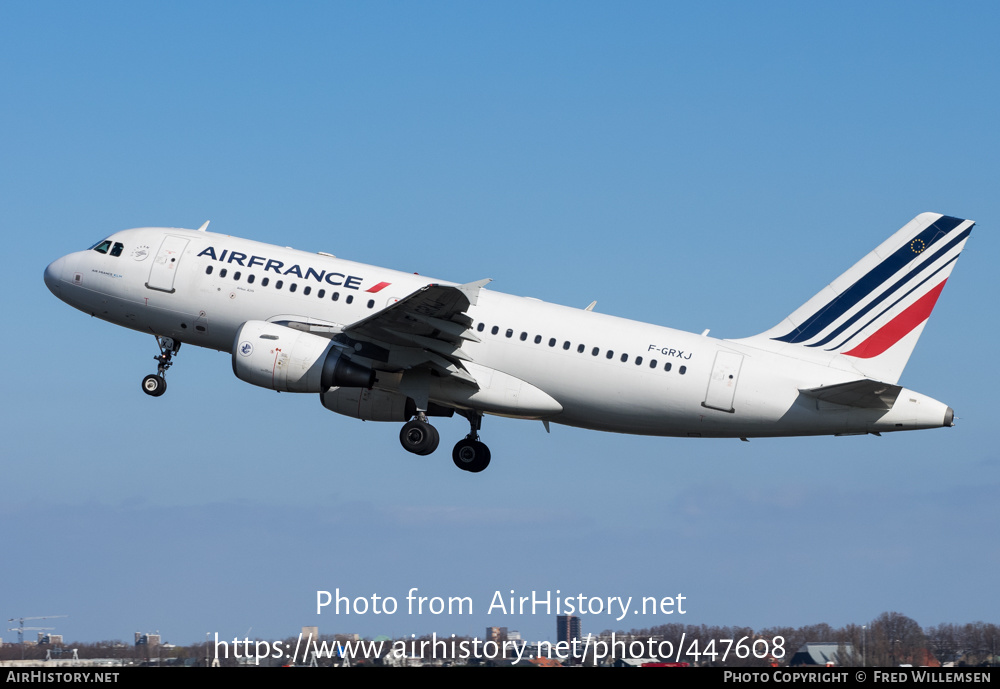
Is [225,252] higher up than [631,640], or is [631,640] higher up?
[225,252]

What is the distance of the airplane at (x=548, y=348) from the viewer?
3634cm

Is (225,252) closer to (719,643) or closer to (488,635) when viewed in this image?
(488,635)

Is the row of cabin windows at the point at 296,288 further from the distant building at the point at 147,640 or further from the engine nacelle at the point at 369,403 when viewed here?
the distant building at the point at 147,640

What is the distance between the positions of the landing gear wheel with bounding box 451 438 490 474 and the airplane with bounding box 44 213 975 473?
5.22 feet

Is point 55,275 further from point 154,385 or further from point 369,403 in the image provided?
point 369,403

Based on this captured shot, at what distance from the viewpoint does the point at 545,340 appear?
37.6 m

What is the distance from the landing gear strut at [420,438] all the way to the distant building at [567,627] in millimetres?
7977

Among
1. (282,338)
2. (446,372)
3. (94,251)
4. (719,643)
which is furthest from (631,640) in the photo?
(94,251)

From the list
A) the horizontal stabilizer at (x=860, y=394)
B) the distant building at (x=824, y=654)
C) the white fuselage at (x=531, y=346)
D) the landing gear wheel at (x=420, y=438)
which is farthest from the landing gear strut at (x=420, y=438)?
the distant building at (x=824, y=654)

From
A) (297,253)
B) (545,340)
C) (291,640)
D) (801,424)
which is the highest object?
(297,253)

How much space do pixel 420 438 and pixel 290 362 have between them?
4.95m

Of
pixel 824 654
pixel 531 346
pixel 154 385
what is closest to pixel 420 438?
pixel 531 346

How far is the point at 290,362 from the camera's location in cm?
3666

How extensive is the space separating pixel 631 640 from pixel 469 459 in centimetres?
1157
